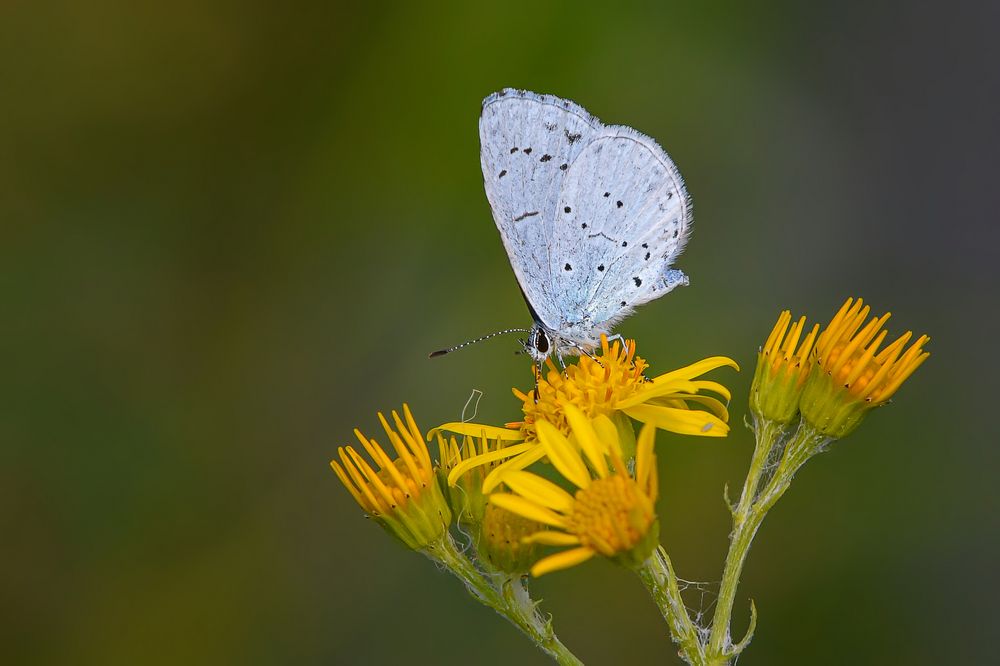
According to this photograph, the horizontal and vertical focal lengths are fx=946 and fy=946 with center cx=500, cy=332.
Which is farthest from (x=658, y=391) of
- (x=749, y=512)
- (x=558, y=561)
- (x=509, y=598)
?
(x=558, y=561)

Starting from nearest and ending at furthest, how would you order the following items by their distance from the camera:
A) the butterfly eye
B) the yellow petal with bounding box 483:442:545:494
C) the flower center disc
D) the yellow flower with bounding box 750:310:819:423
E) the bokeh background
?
1. the flower center disc
2. the yellow petal with bounding box 483:442:545:494
3. the yellow flower with bounding box 750:310:819:423
4. the butterfly eye
5. the bokeh background

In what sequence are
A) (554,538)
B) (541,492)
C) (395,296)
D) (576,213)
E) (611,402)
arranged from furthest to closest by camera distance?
(395,296), (576,213), (611,402), (541,492), (554,538)

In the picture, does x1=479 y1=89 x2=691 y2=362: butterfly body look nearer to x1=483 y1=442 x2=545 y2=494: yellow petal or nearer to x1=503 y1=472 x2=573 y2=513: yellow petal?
x1=483 y1=442 x2=545 y2=494: yellow petal

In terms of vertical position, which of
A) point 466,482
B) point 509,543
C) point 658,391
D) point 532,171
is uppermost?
point 532,171

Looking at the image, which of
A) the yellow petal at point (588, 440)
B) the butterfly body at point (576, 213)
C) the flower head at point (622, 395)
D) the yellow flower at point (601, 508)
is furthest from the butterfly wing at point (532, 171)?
the yellow flower at point (601, 508)

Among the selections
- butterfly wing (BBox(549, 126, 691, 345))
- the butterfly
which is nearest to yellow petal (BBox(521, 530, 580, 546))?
the butterfly

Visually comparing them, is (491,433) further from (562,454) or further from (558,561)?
(558,561)

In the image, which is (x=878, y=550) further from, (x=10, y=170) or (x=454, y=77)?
(x=10, y=170)

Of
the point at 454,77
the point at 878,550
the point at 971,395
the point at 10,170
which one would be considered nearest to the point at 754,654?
the point at 878,550
